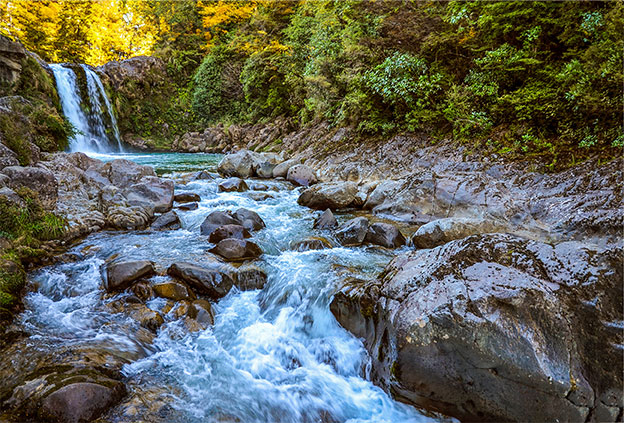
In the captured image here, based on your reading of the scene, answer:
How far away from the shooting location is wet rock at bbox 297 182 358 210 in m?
7.88

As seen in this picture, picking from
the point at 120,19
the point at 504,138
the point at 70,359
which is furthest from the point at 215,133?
the point at 70,359

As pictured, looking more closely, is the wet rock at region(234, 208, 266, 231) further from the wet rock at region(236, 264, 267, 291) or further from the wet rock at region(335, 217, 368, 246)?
the wet rock at region(236, 264, 267, 291)

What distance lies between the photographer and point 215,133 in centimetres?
2133

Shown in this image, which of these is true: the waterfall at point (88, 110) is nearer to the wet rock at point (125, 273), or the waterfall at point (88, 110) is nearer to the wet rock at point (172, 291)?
the wet rock at point (125, 273)

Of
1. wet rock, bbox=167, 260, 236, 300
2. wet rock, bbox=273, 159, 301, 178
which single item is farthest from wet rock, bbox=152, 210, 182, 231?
wet rock, bbox=273, 159, 301, 178

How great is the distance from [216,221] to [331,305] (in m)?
3.84

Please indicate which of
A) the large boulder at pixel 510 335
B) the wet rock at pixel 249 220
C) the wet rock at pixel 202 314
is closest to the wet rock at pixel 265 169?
the wet rock at pixel 249 220

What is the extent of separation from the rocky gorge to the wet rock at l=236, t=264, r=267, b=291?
0.02 m

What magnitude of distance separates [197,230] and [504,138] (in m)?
7.45

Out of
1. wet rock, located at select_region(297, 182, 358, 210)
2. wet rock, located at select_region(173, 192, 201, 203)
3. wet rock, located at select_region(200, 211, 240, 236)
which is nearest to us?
wet rock, located at select_region(200, 211, 240, 236)

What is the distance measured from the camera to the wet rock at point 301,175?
10.3 meters

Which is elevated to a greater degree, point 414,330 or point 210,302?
point 414,330

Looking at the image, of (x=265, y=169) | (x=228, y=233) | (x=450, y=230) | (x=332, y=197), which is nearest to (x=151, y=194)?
(x=228, y=233)

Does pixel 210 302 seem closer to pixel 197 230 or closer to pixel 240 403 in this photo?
pixel 240 403
